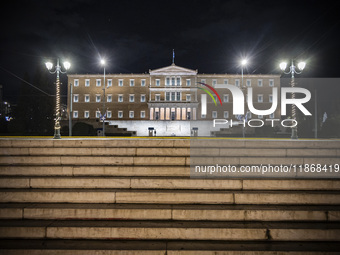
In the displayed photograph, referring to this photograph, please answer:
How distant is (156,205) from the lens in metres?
4.40

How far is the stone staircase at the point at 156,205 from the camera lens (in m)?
3.71

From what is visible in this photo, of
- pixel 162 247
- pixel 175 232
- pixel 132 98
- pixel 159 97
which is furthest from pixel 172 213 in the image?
pixel 132 98

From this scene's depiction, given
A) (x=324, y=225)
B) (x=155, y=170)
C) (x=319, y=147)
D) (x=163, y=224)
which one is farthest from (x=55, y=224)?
(x=319, y=147)

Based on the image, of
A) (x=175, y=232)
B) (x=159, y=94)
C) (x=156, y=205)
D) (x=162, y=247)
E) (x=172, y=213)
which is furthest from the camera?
(x=159, y=94)

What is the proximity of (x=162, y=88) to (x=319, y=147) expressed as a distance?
163 ft

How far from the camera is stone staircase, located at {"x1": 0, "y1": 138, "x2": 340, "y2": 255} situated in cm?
371

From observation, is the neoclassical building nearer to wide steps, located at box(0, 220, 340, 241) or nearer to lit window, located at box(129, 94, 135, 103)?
lit window, located at box(129, 94, 135, 103)

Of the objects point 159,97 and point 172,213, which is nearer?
point 172,213

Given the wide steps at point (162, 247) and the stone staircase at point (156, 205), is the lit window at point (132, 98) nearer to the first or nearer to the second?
the stone staircase at point (156, 205)

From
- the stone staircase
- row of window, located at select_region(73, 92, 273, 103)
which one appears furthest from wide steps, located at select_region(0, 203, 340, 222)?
row of window, located at select_region(73, 92, 273, 103)

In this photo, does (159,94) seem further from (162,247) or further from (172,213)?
(162,247)

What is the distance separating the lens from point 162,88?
54.9 m

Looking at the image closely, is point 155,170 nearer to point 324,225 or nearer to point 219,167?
point 219,167

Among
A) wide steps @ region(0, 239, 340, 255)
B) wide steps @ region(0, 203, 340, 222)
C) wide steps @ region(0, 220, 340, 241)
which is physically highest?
wide steps @ region(0, 203, 340, 222)
